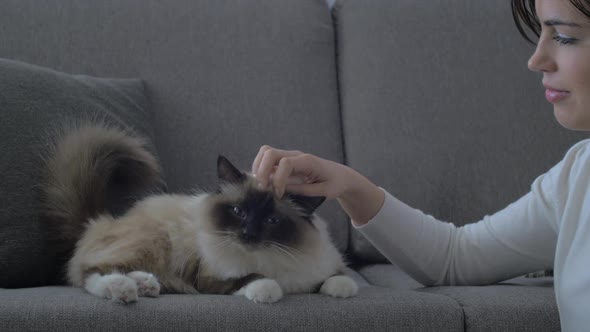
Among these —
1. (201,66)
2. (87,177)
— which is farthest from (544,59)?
(201,66)

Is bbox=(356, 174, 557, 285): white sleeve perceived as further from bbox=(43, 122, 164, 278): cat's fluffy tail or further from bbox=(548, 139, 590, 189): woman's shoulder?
bbox=(43, 122, 164, 278): cat's fluffy tail

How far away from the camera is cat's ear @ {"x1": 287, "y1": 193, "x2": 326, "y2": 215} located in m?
1.35

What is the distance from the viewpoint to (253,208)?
1.33 meters

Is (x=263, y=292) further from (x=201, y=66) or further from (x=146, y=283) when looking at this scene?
(x=201, y=66)

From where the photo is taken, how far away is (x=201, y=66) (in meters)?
2.07

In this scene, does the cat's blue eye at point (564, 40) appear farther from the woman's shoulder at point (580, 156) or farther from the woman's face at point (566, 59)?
the woman's shoulder at point (580, 156)

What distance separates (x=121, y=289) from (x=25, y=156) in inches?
18.3

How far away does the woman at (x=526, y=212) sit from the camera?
1.12m

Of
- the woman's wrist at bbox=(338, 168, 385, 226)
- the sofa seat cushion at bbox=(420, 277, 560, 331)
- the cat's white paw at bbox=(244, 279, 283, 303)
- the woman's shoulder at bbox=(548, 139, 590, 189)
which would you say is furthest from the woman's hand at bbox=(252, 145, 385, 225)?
the woman's shoulder at bbox=(548, 139, 590, 189)

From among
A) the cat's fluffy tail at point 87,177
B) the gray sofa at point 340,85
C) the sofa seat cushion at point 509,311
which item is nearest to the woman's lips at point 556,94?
the sofa seat cushion at point 509,311

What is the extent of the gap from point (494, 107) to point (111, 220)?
1.46m

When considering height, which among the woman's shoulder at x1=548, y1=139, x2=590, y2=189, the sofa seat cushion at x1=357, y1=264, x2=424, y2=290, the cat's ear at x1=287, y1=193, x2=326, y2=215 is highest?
the woman's shoulder at x1=548, y1=139, x2=590, y2=189

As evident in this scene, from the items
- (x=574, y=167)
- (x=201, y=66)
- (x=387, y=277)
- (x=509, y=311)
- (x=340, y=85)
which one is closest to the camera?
(x=509, y=311)

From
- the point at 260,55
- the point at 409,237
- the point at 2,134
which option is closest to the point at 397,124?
the point at 260,55
